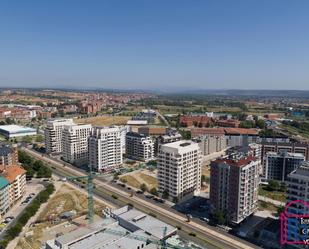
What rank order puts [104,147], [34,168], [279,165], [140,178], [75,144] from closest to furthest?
[279,165] → [140,178] → [34,168] → [104,147] → [75,144]

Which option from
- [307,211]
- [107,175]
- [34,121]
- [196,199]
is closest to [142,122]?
[34,121]

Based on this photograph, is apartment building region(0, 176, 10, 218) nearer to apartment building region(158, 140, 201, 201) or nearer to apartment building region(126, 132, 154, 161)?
apartment building region(158, 140, 201, 201)

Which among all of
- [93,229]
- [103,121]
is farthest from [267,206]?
[103,121]

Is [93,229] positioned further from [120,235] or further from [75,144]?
[75,144]

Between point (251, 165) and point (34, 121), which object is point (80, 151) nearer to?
point (251, 165)

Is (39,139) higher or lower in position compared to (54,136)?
lower

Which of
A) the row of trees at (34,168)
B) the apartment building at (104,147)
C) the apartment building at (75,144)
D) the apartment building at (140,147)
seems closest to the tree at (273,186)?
the apartment building at (140,147)
